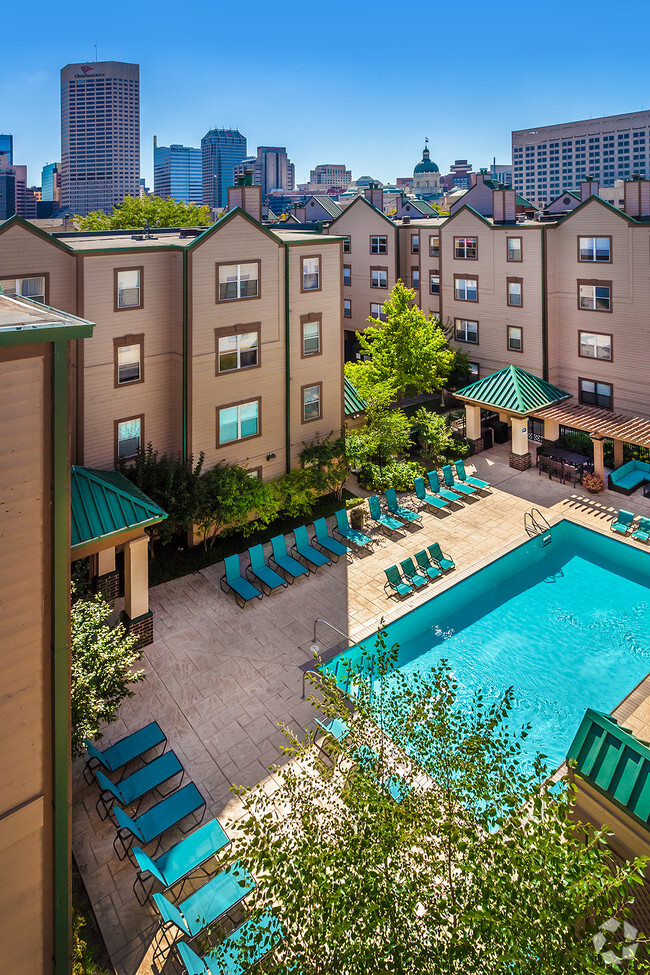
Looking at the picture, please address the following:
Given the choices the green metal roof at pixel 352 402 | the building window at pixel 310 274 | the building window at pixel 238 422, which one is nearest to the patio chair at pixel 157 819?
the building window at pixel 238 422

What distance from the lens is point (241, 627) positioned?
61.1 ft

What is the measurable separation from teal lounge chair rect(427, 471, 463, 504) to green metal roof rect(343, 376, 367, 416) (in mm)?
4754

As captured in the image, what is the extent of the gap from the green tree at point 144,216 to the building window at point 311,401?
1326 inches

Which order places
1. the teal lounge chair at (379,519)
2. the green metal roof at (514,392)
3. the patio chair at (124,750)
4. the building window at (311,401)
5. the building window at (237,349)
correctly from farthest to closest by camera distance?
the green metal roof at (514,392) → the building window at (311,401) → the teal lounge chair at (379,519) → the building window at (237,349) → the patio chair at (124,750)

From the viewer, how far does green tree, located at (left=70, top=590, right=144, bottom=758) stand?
11.6 metres

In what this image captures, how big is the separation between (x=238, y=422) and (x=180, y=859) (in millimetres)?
15471

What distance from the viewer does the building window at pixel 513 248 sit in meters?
33.4

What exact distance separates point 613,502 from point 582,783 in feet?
64.0

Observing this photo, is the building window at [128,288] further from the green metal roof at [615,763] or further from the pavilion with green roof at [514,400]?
the green metal roof at [615,763]

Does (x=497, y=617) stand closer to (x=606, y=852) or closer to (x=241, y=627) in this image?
(x=241, y=627)

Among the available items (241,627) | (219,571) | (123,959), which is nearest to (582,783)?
(123,959)

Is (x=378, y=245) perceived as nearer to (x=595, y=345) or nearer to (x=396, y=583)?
(x=595, y=345)

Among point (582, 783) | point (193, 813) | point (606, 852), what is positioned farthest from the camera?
point (193, 813)

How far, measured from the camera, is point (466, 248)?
121 feet
